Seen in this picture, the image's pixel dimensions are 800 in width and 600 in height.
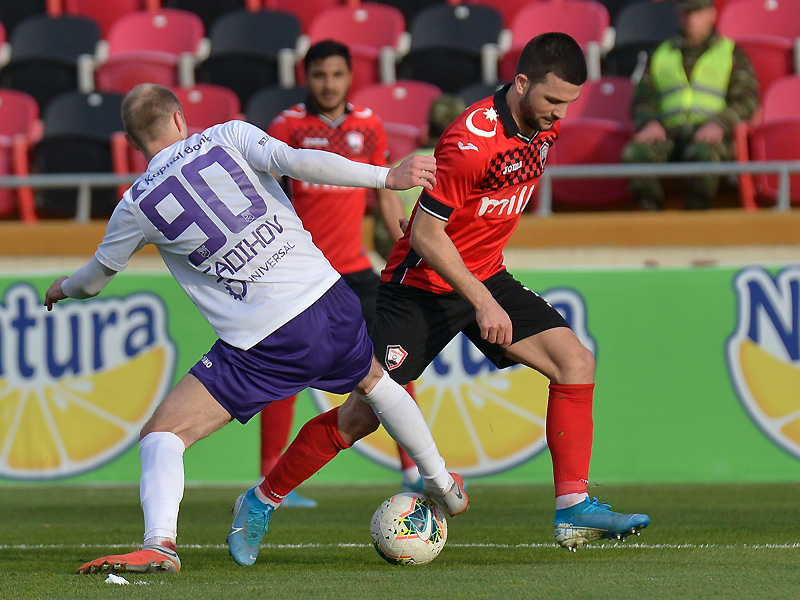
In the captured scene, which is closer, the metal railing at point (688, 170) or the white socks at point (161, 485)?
the white socks at point (161, 485)

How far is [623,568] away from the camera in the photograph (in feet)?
13.6

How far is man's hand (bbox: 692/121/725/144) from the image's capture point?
8867 millimetres

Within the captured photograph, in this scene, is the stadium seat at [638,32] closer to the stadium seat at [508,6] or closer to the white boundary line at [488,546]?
the stadium seat at [508,6]

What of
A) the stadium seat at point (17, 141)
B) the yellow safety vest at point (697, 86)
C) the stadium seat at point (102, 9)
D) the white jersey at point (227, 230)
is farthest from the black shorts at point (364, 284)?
the stadium seat at point (102, 9)

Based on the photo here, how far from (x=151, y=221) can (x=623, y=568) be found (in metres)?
2.05

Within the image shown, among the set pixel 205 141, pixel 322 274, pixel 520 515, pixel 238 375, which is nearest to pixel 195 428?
pixel 238 375

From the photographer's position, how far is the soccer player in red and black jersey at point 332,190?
22.4 feet

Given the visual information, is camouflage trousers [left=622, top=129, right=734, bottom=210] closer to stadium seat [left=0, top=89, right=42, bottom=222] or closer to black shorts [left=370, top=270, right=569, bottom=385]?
black shorts [left=370, top=270, right=569, bottom=385]

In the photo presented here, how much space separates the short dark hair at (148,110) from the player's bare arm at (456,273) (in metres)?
1.06

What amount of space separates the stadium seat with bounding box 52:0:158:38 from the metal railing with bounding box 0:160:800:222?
14.7ft

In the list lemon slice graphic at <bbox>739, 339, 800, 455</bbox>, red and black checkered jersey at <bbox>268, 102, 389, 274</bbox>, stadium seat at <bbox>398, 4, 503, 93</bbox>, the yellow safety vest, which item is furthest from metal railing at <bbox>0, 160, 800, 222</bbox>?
stadium seat at <bbox>398, 4, 503, 93</bbox>

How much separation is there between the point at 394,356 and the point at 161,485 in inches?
45.0

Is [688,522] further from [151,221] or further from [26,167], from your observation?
[26,167]

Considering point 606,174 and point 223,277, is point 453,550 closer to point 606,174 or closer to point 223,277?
point 223,277
